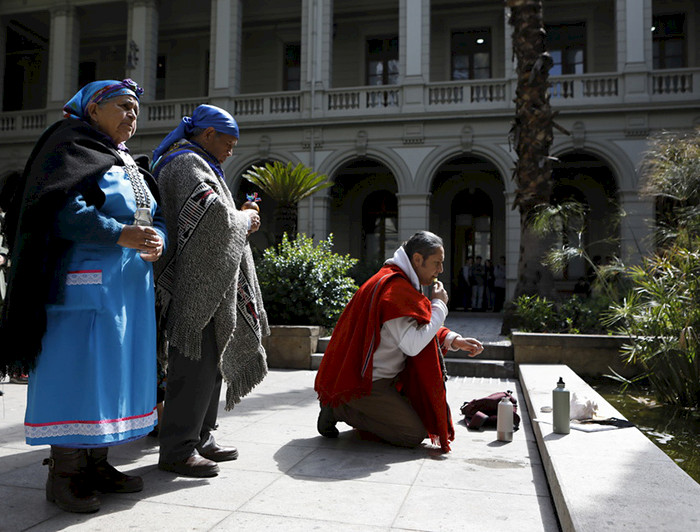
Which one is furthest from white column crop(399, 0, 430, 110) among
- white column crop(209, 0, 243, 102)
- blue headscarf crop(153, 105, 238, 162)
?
blue headscarf crop(153, 105, 238, 162)

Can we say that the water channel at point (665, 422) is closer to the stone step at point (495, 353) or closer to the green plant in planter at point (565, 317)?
the stone step at point (495, 353)

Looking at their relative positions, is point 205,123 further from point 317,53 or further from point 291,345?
point 317,53

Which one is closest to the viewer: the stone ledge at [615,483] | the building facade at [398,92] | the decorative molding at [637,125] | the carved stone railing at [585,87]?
the stone ledge at [615,483]

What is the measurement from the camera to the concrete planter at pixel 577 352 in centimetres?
734

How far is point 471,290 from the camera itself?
18.6 m

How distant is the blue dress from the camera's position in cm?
256

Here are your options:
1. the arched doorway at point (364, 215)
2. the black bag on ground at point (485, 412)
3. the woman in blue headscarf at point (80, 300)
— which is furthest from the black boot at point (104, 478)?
the arched doorway at point (364, 215)

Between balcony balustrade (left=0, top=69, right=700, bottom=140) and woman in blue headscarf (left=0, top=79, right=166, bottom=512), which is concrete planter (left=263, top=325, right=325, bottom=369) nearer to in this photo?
woman in blue headscarf (left=0, top=79, right=166, bottom=512)

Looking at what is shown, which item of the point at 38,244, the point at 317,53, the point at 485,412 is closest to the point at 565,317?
the point at 485,412

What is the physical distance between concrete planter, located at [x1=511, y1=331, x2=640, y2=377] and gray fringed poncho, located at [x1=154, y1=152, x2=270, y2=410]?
16.7 ft

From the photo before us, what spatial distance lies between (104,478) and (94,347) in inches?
28.0

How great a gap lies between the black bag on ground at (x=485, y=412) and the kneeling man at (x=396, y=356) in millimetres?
666

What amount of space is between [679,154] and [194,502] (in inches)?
329

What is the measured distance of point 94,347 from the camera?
262 cm
